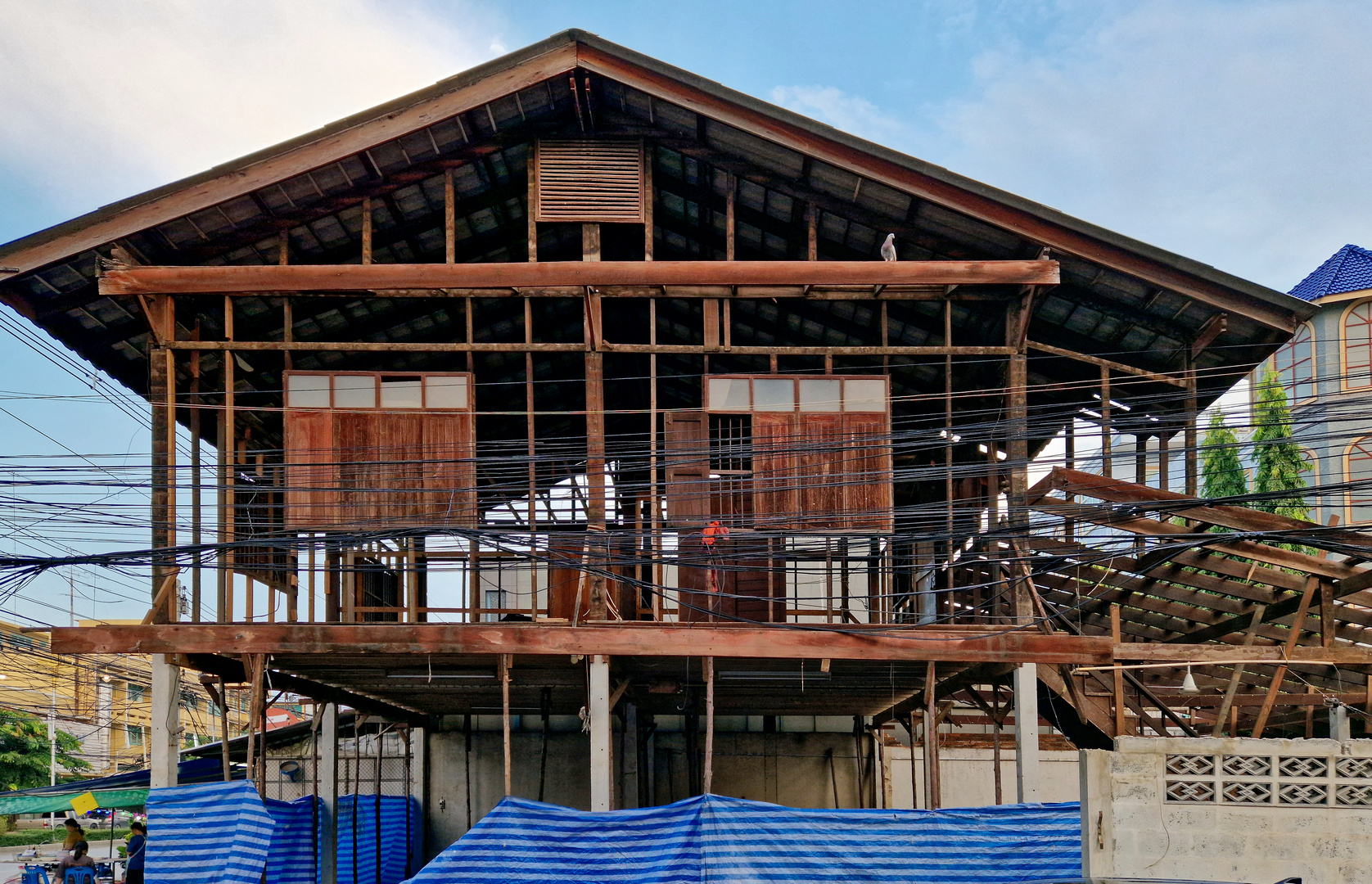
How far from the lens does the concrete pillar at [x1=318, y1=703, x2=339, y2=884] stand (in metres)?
21.7

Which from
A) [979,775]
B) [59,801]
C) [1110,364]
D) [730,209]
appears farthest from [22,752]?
[1110,364]

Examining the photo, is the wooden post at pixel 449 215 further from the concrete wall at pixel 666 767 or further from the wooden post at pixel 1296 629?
the concrete wall at pixel 666 767

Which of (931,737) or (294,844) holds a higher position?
(931,737)

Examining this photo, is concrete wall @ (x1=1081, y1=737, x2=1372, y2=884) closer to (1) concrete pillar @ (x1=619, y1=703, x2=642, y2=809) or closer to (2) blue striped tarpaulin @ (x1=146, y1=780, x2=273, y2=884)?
(2) blue striped tarpaulin @ (x1=146, y1=780, x2=273, y2=884)

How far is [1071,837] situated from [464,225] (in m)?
11.1

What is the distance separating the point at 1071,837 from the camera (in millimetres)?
13117

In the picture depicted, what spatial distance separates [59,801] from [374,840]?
5806 millimetres

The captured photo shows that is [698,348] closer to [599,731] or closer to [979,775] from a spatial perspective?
[599,731]

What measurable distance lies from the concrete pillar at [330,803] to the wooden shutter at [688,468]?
8354mm

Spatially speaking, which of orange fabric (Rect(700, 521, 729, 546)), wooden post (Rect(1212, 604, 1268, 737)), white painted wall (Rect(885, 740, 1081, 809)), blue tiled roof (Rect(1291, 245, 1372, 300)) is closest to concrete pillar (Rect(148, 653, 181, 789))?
orange fabric (Rect(700, 521, 729, 546))

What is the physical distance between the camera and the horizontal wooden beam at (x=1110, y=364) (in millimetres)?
16594

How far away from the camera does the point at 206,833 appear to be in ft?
48.2

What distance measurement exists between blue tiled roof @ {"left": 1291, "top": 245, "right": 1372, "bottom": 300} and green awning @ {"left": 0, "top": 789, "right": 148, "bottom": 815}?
38555 mm

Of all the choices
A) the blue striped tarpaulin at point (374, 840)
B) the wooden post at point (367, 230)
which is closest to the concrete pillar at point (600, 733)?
the wooden post at point (367, 230)
